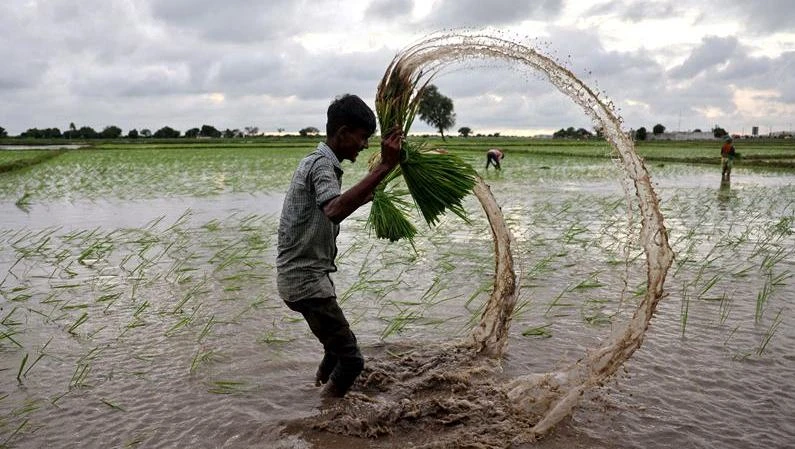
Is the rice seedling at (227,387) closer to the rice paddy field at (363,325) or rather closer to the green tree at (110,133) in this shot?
the rice paddy field at (363,325)

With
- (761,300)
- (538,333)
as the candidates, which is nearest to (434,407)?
(538,333)

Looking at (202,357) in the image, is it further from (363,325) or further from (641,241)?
(641,241)

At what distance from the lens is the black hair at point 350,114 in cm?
254

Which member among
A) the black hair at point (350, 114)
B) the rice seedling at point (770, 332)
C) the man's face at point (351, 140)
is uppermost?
the black hair at point (350, 114)

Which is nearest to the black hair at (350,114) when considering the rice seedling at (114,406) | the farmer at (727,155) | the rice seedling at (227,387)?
the rice seedling at (227,387)

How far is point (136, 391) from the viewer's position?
3.32 metres

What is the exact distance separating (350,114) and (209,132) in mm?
74503

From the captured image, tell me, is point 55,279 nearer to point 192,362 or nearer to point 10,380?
point 10,380

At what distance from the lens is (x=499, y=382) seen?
341 cm

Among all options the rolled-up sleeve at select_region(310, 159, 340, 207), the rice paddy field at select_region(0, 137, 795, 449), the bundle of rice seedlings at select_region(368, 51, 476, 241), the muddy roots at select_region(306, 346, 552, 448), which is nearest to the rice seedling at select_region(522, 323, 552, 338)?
the rice paddy field at select_region(0, 137, 795, 449)

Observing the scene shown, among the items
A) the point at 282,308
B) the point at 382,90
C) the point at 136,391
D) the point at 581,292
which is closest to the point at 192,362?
the point at 136,391

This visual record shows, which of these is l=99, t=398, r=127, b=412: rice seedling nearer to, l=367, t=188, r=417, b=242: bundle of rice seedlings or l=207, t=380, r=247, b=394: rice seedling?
l=207, t=380, r=247, b=394: rice seedling

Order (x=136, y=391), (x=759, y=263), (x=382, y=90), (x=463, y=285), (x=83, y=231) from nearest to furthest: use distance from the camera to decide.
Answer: (x=382, y=90) → (x=136, y=391) → (x=463, y=285) → (x=759, y=263) → (x=83, y=231)

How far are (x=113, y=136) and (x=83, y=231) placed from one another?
6879 centimetres
